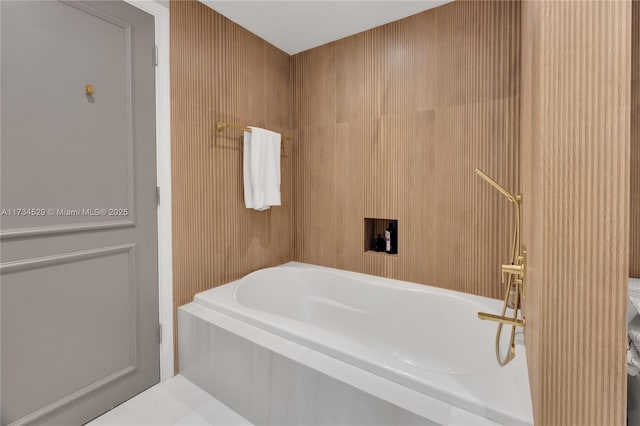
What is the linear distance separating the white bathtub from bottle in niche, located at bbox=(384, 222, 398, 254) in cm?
24

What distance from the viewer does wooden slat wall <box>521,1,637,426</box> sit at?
1.83ft

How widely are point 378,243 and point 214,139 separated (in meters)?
1.45

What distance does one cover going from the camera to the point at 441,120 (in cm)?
191

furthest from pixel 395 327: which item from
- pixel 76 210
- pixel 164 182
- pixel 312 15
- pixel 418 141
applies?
pixel 312 15

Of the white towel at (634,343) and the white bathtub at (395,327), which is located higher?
the white towel at (634,343)

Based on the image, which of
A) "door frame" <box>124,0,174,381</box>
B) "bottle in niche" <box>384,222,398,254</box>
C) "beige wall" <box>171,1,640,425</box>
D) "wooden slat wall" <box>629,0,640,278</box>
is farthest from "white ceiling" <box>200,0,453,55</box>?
"bottle in niche" <box>384,222,398,254</box>

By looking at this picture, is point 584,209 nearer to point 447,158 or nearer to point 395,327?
point 447,158

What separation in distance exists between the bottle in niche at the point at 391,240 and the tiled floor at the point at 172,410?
1404mm

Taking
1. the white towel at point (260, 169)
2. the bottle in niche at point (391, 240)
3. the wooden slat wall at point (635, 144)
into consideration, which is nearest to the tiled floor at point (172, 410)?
the white towel at point (260, 169)

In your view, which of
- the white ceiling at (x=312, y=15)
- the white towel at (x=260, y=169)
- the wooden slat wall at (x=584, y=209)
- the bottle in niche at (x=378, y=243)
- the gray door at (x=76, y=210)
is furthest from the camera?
the bottle in niche at (x=378, y=243)

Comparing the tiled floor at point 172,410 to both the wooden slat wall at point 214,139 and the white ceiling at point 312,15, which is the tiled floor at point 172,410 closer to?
the wooden slat wall at point 214,139

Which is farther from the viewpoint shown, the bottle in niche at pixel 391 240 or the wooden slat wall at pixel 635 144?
the bottle in niche at pixel 391 240

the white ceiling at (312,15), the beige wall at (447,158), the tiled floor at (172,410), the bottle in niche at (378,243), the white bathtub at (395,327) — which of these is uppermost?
the white ceiling at (312,15)

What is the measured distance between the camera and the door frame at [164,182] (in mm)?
1713
